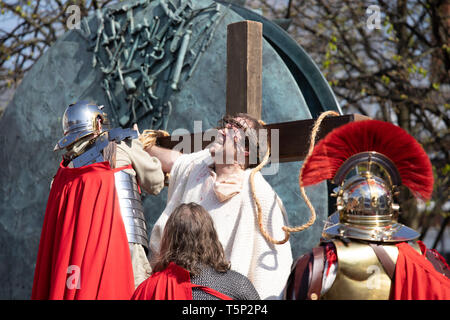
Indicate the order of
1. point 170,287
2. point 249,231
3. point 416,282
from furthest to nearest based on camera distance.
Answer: point 249,231 < point 170,287 < point 416,282

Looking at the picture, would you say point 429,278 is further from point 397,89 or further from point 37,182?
point 397,89

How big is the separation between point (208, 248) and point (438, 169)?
514cm

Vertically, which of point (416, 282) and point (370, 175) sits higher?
point (370, 175)

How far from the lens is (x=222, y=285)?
2.46 metres

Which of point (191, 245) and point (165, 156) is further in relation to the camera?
point (165, 156)

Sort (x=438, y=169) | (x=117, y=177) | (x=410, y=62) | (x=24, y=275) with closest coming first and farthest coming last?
1. (x=117, y=177)
2. (x=24, y=275)
3. (x=410, y=62)
4. (x=438, y=169)

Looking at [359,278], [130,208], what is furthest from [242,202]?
[359,278]

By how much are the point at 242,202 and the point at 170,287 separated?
82cm

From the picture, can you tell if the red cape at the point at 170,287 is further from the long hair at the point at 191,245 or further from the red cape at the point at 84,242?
the red cape at the point at 84,242

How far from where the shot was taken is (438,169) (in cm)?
712

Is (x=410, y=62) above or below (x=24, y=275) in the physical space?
above

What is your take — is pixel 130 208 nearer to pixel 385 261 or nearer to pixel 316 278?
pixel 316 278

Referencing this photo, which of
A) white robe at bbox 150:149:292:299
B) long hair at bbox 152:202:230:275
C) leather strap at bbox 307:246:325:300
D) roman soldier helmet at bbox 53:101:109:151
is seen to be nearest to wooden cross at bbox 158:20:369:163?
white robe at bbox 150:149:292:299
